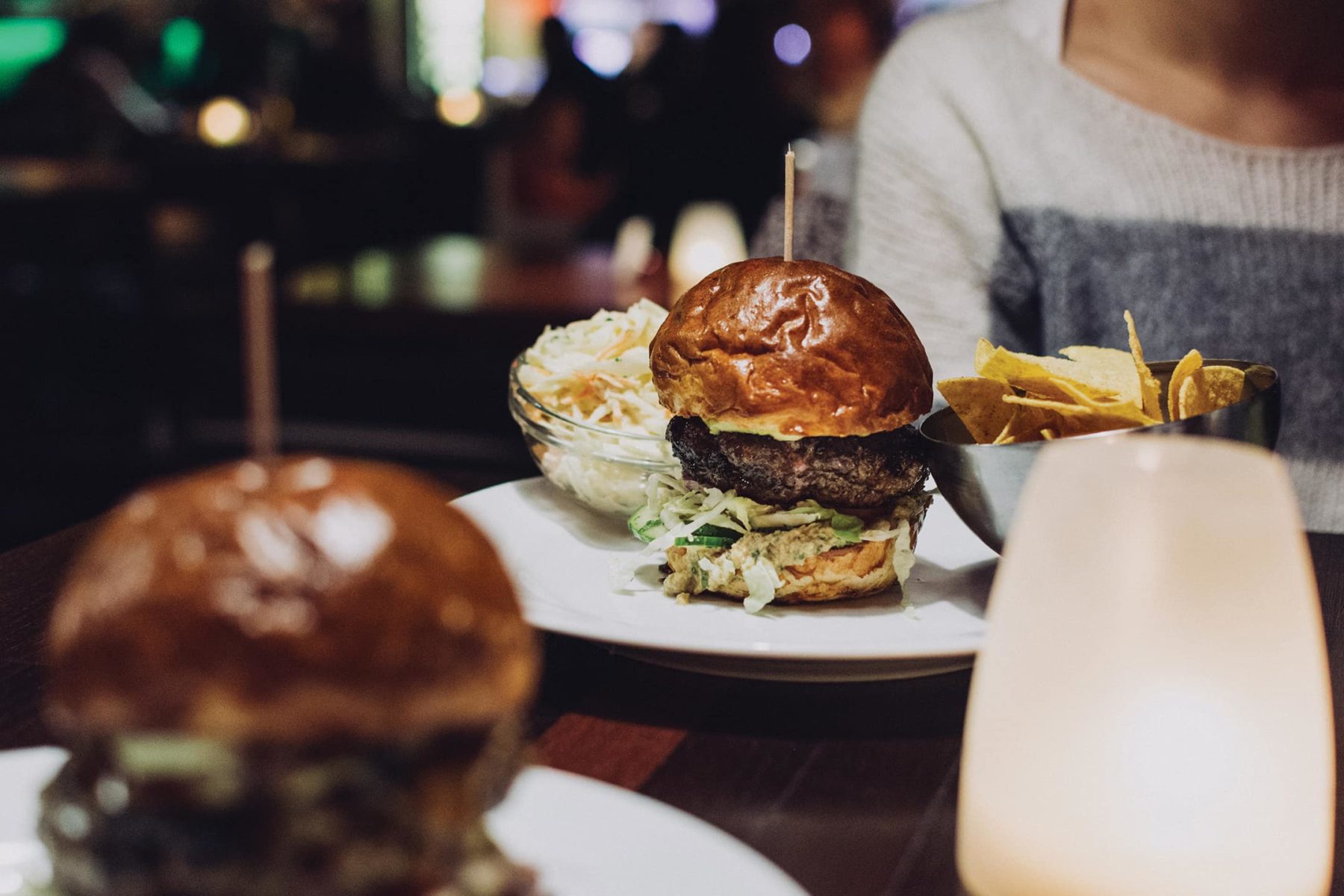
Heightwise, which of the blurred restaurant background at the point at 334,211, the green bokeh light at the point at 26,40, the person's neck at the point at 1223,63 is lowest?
the blurred restaurant background at the point at 334,211

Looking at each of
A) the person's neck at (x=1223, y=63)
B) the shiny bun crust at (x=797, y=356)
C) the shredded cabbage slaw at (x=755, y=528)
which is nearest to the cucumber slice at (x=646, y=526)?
the shredded cabbage slaw at (x=755, y=528)

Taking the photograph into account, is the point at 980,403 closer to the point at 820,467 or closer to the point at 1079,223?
the point at 820,467

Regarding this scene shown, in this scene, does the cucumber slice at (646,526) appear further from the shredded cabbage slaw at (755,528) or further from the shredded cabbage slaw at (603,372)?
the shredded cabbage slaw at (603,372)

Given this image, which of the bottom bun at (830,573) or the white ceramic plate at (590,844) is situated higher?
the white ceramic plate at (590,844)

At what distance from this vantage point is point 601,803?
34.9 inches

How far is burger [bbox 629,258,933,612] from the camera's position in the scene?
57.9 inches

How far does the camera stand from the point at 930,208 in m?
2.90

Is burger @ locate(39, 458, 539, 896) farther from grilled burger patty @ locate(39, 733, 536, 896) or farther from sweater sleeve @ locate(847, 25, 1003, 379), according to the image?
sweater sleeve @ locate(847, 25, 1003, 379)

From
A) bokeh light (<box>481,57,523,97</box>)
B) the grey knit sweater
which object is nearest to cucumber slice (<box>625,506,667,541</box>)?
the grey knit sweater

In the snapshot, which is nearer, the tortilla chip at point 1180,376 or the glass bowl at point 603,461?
the tortilla chip at point 1180,376

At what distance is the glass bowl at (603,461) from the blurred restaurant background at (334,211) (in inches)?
10.5

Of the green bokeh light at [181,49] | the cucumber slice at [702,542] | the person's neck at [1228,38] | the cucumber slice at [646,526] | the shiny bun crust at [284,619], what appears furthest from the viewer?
the green bokeh light at [181,49]

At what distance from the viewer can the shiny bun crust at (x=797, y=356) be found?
146 cm

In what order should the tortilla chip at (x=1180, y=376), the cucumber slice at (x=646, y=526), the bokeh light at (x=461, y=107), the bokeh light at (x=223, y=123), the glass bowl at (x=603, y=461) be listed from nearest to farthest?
the tortilla chip at (x=1180, y=376), the cucumber slice at (x=646, y=526), the glass bowl at (x=603, y=461), the bokeh light at (x=223, y=123), the bokeh light at (x=461, y=107)
